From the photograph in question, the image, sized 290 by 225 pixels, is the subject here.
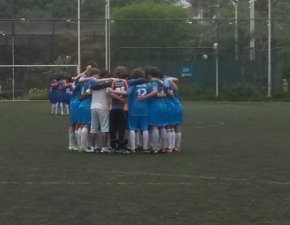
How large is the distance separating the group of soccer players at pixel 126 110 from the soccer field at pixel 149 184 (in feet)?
1.55

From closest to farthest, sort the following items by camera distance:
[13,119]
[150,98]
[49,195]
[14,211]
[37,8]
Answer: [14,211], [49,195], [150,98], [13,119], [37,8]

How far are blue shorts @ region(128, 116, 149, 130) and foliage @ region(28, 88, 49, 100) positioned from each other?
111 feet

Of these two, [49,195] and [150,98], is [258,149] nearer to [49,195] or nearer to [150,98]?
[150,98]

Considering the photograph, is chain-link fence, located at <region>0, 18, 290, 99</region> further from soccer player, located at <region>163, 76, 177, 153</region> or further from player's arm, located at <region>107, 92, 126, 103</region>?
player's arm, located at <region>107, 92, 126, 103</region>

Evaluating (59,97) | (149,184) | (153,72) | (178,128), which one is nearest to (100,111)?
(153,72)

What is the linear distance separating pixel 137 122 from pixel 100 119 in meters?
0.74

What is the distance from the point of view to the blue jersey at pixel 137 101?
14.6 meters

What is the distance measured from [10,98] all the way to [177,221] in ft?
137

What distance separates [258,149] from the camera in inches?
619

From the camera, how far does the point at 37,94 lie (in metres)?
48.2

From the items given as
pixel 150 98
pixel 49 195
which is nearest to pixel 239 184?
pixel 49 195

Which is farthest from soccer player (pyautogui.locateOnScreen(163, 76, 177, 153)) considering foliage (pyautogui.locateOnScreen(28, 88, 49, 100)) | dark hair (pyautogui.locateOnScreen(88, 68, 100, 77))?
foliage (pyautogui.locateOnScreen(28, 88, 49, 100))

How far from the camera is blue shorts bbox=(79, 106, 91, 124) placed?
49.6 ft

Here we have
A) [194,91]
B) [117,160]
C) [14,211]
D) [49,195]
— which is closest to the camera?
[14,211]
